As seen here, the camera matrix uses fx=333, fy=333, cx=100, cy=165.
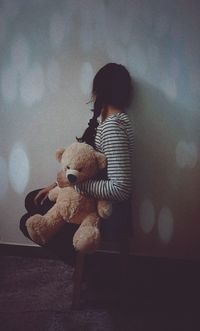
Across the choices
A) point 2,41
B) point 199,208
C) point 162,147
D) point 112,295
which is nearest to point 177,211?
point 199,208

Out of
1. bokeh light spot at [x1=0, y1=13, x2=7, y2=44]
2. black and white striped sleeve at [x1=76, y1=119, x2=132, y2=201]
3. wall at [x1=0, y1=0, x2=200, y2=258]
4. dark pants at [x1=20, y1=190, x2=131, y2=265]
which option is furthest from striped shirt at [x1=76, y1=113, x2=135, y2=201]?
bokeh light spot at [x1=0, y1=13, x2=7, y2=44]

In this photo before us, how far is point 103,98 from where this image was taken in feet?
5.03

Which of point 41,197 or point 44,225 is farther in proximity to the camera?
point 41,197

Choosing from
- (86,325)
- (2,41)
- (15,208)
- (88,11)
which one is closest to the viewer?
(86,325)

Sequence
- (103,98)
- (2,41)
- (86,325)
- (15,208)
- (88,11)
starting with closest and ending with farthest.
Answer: (86,325) → (103,98) → (88,11) → (2,41) → (15,208)

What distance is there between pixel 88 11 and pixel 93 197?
3.16 ft

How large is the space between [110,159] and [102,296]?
2.26 ft

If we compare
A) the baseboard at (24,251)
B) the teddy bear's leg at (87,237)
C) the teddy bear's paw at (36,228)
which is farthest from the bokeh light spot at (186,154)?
the baseboard at (24,251)

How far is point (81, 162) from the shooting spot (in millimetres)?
1310

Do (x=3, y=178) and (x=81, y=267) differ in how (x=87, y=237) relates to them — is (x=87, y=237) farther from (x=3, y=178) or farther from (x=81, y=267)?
(x=3, y=178)

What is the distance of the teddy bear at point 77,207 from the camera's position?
4.26ft

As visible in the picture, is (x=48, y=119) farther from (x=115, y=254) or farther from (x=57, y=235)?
(x=115, y=254)

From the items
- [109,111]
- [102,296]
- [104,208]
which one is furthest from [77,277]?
[109,111]

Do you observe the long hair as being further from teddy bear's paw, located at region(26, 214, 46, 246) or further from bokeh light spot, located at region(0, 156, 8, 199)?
bokeh light spot, located at region(0, 156, 8, 199)
